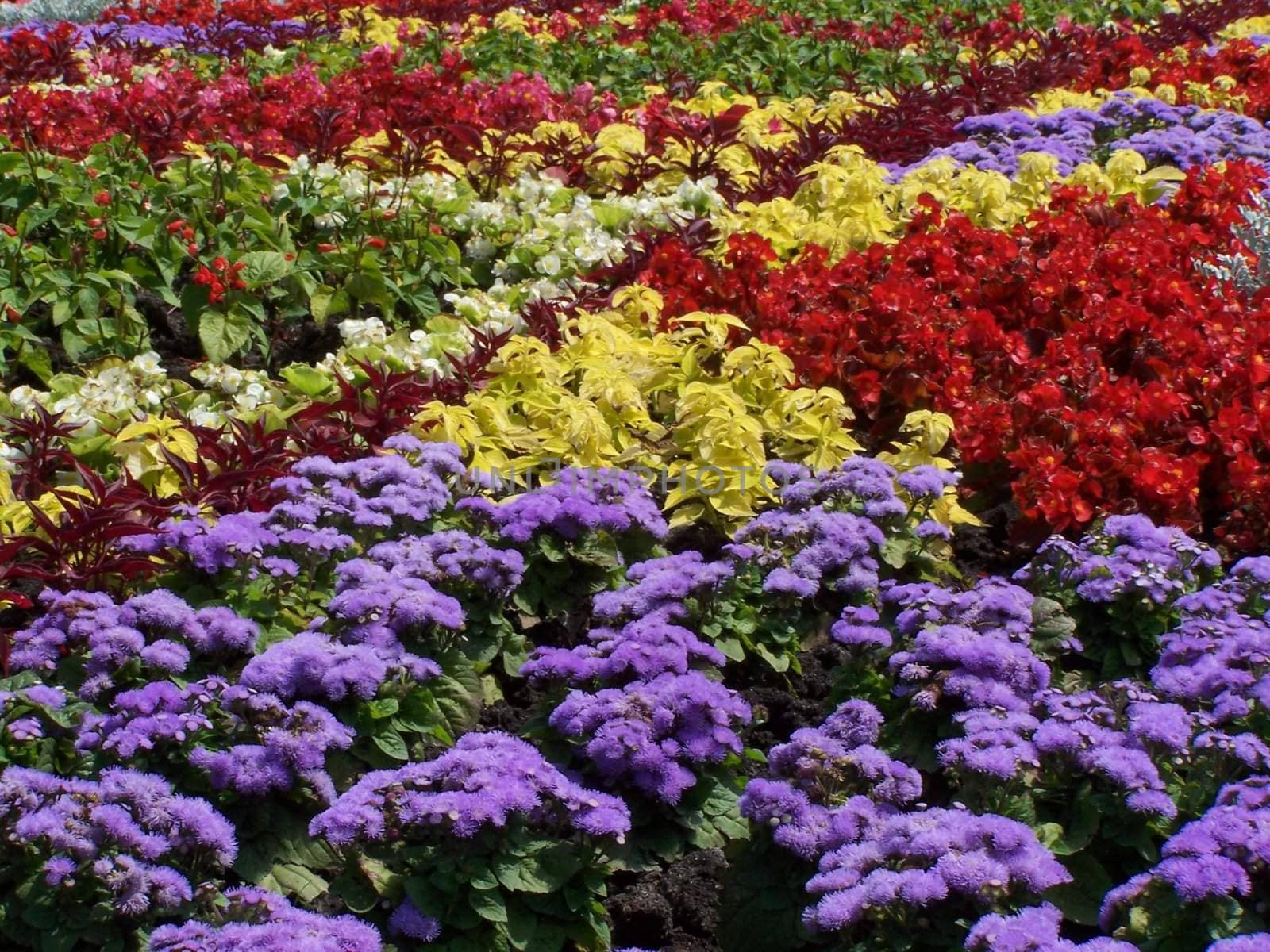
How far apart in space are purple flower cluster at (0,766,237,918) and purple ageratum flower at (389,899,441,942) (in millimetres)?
323

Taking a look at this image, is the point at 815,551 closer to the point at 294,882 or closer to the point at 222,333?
the point at 294,882

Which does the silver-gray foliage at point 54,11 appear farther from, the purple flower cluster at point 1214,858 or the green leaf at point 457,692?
the purple flower cluster at point 1214,858

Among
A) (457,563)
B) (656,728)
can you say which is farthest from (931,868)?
(457,563)

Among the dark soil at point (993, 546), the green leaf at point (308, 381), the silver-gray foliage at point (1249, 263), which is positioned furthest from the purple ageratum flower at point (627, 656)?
the silver-gray foliage at point (1249, 263)

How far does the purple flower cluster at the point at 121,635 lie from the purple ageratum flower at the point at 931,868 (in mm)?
1368

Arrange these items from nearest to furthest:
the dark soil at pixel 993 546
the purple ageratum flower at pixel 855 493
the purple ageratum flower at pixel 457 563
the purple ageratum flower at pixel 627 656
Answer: the purple ageratum flower at pixel 627 656, the purple ageratum flower at pixel 457 563, the purple ageratum flower at pixel 855 493, the dark soil at pixel 993 546

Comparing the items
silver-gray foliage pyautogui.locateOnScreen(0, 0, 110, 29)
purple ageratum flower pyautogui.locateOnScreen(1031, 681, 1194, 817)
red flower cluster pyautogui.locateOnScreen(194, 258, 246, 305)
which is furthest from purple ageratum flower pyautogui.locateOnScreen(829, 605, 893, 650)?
silver-gray foliage pyautogui.locateOnScreen(0, 0, 110, 29)

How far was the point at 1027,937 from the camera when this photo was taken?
7.38 ft

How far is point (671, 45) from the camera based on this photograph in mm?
9844

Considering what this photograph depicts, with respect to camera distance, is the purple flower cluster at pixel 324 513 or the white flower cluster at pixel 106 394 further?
the white flower cluster at pixel 106 394

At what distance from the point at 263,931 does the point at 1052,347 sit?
337 cm

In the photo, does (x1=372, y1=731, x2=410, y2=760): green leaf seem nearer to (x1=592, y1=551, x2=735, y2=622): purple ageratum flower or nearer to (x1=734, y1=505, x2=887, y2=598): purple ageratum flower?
(x1=592, y1=551, x2=735, y2=622): purple ageratum flower

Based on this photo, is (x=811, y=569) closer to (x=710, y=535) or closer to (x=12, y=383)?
(x=710, y=535)

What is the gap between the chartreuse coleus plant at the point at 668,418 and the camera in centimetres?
416
